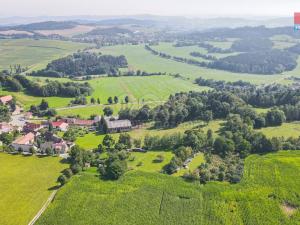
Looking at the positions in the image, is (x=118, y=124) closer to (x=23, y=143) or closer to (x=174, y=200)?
(x=23, y=143)

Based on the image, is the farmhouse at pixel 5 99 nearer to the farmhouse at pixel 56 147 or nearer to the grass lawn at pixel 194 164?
the farmhouse at pixel 56 147

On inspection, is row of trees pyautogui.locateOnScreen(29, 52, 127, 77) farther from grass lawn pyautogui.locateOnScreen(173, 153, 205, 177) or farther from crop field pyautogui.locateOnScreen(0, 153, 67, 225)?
grass lawn pyautogui.locateOnScreen(173, 153, 205, 177)

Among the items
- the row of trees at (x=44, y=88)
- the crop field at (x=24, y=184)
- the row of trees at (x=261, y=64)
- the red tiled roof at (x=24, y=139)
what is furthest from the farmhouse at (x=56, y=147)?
the row of trees at (x=261, y=64)

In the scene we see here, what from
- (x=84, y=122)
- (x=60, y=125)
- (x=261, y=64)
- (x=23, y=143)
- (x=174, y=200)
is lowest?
(x=174, y=200)

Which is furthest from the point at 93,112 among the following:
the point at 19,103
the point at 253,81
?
the point at 253,81

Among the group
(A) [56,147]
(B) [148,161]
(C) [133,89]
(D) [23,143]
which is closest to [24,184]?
(A) [56,147]

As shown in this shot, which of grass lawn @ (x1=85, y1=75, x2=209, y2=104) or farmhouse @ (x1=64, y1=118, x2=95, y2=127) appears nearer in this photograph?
farmhouse @ (x1=64, y1=118, x2=95, y2=127)

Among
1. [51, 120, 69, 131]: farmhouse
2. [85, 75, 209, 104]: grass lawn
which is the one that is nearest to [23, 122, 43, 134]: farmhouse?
[51, 120, 69, 131]: farmhouse
